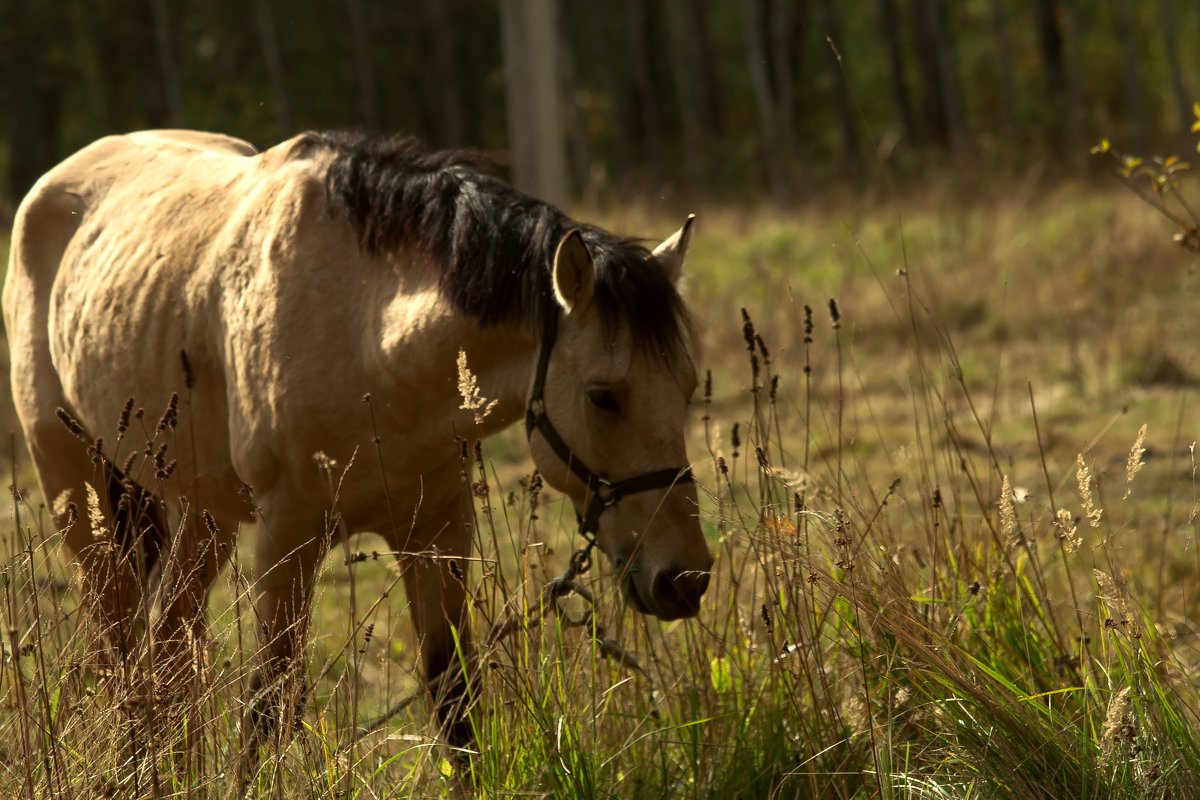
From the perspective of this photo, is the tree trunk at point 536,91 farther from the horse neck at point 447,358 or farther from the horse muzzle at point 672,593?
the horse muzzle at point 672,593

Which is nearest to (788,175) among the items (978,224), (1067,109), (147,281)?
(1067,109)

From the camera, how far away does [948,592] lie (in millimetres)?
3205

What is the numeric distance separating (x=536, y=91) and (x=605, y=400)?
10007 millimetres

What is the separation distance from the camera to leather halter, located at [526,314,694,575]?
3.00 meters

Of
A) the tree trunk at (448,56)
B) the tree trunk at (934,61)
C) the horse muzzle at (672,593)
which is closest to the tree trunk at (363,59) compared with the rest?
the tree trunk at (448,56)

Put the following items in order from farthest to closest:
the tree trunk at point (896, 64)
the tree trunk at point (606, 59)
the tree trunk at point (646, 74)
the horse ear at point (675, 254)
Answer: the tree trunk at point (606, 59)
the tree trunk at point (646, 74)
the tree trunk at point (896, 64)
the horse ear at point (675, 254)

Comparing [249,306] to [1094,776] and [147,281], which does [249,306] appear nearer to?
[147,281]

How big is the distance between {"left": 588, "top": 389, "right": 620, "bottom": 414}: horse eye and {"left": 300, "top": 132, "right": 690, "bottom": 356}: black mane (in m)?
0.15

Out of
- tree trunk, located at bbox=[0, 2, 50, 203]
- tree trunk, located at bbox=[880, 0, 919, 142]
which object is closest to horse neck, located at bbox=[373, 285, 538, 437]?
tree trunk, located at bbox=[880, 0, 919, 142]

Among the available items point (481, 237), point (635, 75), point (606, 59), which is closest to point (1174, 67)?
point (606, 59)

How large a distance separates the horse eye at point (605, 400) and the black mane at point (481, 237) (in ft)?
0.49

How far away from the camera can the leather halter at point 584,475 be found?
300 cm

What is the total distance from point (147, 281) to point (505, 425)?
135cm

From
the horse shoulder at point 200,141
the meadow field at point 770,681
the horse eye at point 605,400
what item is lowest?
the meadow field at point 770,681
